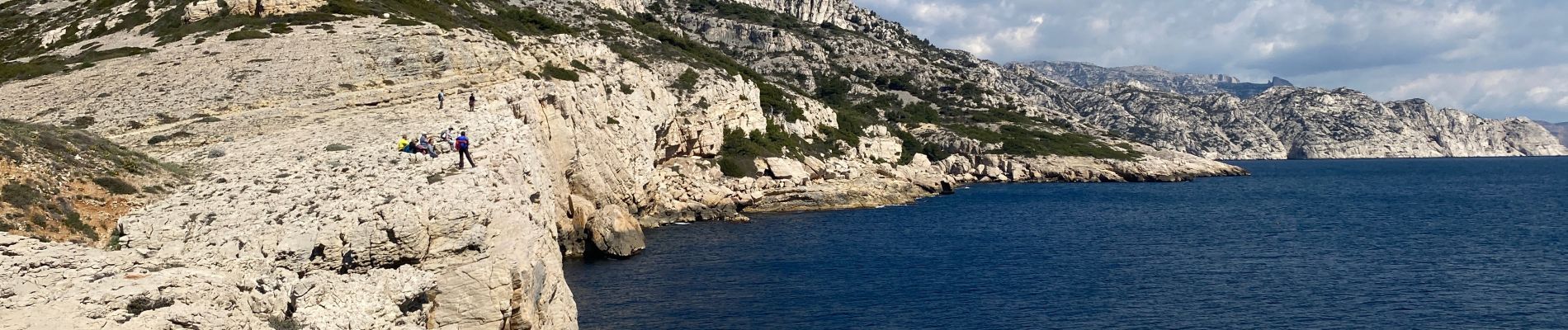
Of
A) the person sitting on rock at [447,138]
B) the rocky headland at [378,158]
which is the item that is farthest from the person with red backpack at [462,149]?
the person sitting on rock at [447,138]

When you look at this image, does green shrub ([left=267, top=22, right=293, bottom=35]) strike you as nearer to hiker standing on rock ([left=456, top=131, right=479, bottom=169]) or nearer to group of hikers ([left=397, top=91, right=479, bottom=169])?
group of hikers ([left=397, top=91, right=479, bottom=169])

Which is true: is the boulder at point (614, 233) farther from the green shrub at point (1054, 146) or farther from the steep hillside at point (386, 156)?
the green shrub at point (1054, 146)

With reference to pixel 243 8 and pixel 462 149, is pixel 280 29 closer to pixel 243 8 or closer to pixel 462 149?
pixel 243 8

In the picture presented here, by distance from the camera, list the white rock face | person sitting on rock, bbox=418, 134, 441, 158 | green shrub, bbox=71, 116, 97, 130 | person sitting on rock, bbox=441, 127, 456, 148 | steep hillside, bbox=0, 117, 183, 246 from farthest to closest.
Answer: the white rock face → green shrub, bbox=71, 116, 97, 130 → person sitting on rock, bbox=441, 127, 456, 148 → person sitting on rock, bbox=418, 134, 441, 158 → steep hillside, bbox=0, 117, 183, 246

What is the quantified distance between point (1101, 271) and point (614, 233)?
26.7 m

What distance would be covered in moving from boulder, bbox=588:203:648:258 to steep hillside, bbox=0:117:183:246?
91.4 ft

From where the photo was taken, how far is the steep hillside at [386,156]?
20703mm

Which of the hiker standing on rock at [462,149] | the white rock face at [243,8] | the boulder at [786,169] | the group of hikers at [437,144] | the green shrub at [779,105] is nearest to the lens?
the hiker standing on rock at [462,149]

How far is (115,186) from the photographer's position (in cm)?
2384

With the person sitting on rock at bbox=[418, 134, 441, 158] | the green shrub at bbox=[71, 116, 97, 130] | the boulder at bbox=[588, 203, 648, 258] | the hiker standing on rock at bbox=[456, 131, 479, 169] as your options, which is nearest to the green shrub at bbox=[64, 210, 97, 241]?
the person sitting on rock at bbox=[418, 134, 441, 158]

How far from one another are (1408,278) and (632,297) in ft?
119

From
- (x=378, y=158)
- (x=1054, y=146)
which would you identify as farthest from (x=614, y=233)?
(x=1054, y=146)

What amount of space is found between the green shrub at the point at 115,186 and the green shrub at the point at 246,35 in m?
35.2

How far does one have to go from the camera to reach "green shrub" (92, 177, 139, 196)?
23.7 metres
